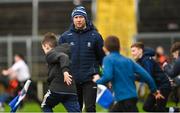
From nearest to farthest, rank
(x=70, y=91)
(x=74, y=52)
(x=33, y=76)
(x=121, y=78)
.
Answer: (x=121, y=78), (x=70, y=91), (x=74, y=52), (x=33, y=76)

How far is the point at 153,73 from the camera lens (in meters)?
15.1

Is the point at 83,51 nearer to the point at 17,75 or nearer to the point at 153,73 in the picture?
the point at 153,73

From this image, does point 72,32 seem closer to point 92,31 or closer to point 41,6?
point 92,31

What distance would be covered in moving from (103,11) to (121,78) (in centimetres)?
1617

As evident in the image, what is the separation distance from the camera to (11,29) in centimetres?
2911

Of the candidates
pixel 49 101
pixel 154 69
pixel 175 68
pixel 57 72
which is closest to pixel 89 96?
pixel 49 101

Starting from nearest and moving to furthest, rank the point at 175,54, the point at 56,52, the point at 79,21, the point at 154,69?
the point at 56,52, the point at 79,21, the point at 154,69, the point at 175,54

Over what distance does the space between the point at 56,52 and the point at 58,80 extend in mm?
485

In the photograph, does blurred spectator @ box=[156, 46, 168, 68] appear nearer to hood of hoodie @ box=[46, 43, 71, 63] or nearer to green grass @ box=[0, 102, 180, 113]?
green grass @ box=[0, 102, 180, 113]

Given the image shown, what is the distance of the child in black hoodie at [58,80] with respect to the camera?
40.8 ft

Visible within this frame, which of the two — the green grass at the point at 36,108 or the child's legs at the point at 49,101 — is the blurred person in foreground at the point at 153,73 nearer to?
the child's legs at the point at 49,101

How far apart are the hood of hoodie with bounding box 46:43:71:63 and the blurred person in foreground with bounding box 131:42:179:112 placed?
7.84ft

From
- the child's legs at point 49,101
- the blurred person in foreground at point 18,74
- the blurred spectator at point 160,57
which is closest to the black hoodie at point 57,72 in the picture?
the child's legs at point 49,101

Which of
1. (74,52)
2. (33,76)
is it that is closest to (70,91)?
(74,52)
